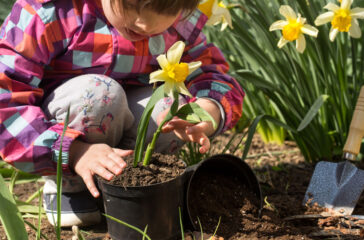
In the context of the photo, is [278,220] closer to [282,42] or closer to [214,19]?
[282,42]

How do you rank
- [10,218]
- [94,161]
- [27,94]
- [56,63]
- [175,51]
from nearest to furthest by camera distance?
[10,218] → [175,51] → [94,161] → [27,94] → [56,63]

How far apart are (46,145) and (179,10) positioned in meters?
0.53

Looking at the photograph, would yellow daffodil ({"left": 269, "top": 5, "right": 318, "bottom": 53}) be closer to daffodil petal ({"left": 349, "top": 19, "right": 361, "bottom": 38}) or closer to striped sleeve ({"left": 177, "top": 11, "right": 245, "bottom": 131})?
daffodil petal ({"left": 349, "top": 19, "right": 361, "bottom": 38})

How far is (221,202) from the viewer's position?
4.53ft

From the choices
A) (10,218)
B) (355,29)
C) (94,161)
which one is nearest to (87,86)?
(94,161)

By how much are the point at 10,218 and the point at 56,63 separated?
0.65 metres

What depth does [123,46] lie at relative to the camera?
1438mm

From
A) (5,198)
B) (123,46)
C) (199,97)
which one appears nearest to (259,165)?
(199,97)

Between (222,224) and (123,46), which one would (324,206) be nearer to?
(222,224)

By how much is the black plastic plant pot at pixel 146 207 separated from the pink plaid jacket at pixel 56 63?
0.19m

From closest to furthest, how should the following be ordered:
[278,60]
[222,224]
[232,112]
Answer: [222,224], [232,112], [278,60]

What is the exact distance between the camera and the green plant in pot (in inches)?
42.2

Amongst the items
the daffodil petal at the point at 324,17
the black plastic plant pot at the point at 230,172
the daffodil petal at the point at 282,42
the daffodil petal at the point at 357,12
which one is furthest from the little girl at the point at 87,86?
the daffodil petal at the point at 357,12

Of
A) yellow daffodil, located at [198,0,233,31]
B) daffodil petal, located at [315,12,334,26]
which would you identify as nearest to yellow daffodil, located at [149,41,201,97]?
yellow daffodil, located at [198,0,233,31]
